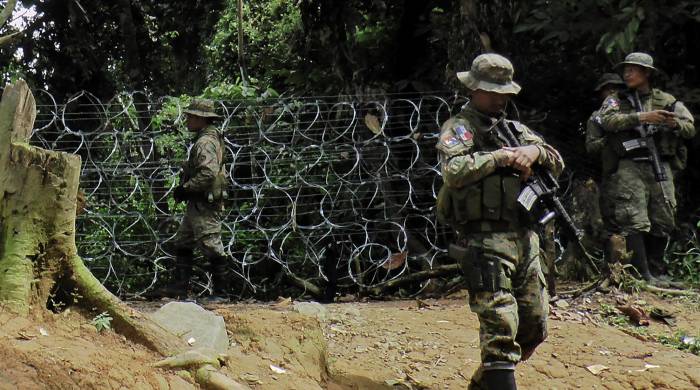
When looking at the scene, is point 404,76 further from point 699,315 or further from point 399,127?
point 699,315

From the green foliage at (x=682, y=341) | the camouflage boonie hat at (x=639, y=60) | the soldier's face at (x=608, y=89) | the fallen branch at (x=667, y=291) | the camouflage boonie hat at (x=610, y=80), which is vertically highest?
the camouflage boonie hat at (x=639, y=60)

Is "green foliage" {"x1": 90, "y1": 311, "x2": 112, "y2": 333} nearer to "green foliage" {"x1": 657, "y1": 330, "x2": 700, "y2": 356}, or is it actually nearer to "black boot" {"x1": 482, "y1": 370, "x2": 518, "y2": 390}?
"black boot" {"x1": 482, "y1": 370, "x2": 518, "y2": 390}

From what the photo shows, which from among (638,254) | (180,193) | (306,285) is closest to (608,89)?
(638,254)

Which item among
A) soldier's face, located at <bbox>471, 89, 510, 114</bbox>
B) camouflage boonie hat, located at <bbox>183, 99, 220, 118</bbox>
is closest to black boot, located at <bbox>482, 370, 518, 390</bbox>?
soldier's face, located at <bbox>471, 89, 510, 114</bbox>

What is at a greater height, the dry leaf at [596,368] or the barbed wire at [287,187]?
the barbed wire at [287,187]

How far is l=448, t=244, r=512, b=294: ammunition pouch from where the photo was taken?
4.68m

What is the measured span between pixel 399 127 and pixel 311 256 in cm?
148

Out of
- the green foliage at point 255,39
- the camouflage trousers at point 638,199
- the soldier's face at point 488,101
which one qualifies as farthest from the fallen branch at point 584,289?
the green foliage at point 255,39

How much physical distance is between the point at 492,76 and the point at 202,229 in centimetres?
389

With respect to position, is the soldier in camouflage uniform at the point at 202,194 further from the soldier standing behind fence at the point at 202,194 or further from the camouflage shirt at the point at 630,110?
the camouflage shirt at the point at 630,110

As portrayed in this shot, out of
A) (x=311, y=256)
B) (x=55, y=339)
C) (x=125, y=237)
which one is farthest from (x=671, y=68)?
(x=55, y=339)

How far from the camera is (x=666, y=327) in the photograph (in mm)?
7160

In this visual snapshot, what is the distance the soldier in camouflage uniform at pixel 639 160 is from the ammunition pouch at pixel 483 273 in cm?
353

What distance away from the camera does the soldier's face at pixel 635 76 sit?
25.5ft
